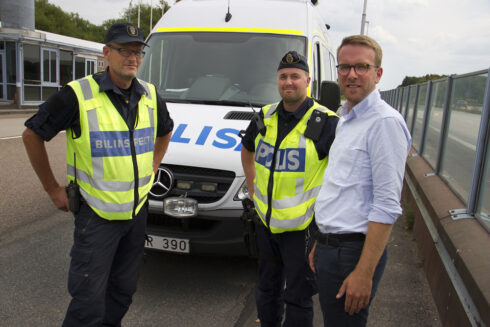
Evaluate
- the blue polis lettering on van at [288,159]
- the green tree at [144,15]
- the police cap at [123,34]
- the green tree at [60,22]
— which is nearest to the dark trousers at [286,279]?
the blue polis lettering on van at [288,159]

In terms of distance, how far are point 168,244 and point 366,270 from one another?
207cm

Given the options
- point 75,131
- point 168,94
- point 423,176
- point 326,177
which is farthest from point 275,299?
point 423,176

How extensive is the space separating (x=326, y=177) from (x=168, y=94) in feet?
9.67

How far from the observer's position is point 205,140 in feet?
12.1

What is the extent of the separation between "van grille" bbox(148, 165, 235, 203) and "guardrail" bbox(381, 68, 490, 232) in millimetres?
1940

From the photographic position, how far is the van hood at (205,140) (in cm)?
353

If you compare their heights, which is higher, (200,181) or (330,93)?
(330,93)

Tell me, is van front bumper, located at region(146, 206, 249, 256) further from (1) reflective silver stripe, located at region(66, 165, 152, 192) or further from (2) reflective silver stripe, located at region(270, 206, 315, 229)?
(1) reflective silver stripe, located at region(66, 165, 152, 192)

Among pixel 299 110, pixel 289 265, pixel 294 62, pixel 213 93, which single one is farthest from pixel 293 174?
pixel 213 93

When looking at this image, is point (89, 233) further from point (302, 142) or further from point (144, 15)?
point (144, 15)

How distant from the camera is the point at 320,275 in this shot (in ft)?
6.67

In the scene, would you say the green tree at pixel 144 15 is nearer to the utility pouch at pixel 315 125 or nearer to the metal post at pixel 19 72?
the metal post at pixel 19 72

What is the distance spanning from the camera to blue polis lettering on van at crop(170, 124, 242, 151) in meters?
3.65

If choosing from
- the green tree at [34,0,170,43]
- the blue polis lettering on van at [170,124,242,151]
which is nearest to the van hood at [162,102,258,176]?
the blue polis lettering on van at [170,124,242,151]
